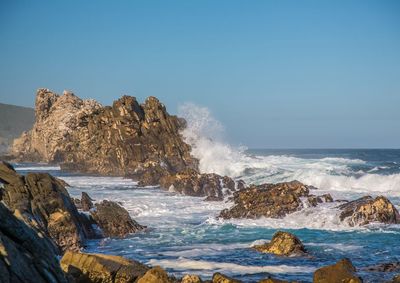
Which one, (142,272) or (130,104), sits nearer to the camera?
(142,272)

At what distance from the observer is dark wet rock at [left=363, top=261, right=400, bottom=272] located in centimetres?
1489

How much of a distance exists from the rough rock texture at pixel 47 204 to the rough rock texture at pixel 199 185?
1679 cm

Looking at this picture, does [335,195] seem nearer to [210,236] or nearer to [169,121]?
[210,236]

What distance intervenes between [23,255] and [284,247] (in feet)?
38.6

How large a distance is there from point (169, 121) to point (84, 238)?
1627 inches

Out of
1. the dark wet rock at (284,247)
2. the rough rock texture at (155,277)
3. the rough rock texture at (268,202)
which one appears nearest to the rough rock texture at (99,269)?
the rough rock texture at (155,277)

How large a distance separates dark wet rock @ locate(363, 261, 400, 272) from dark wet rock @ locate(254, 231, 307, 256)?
2626 mm

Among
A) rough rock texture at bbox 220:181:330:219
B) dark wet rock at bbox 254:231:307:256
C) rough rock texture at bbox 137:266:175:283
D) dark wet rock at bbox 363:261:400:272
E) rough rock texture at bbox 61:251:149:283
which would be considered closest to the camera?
rough rock texture at bbox 137:266:175:283

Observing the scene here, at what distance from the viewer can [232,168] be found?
54.2 m

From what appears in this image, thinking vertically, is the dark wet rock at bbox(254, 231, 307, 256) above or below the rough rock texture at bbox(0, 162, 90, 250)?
below

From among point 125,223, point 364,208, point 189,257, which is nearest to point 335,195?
point 364,208

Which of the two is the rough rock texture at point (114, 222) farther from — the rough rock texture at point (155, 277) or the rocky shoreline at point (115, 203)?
the rough rock texture at point (155, 277)

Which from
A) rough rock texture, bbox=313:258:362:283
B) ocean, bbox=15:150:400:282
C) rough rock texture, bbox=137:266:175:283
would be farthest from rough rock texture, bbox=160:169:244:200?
rough rock texture, bbox=137:266:175:283

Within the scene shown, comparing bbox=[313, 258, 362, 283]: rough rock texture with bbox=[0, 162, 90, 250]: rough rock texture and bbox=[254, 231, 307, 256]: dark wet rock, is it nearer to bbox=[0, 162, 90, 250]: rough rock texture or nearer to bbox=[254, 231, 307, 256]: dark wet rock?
bbox=[254, 231, 307, 256]: dark wet rock
